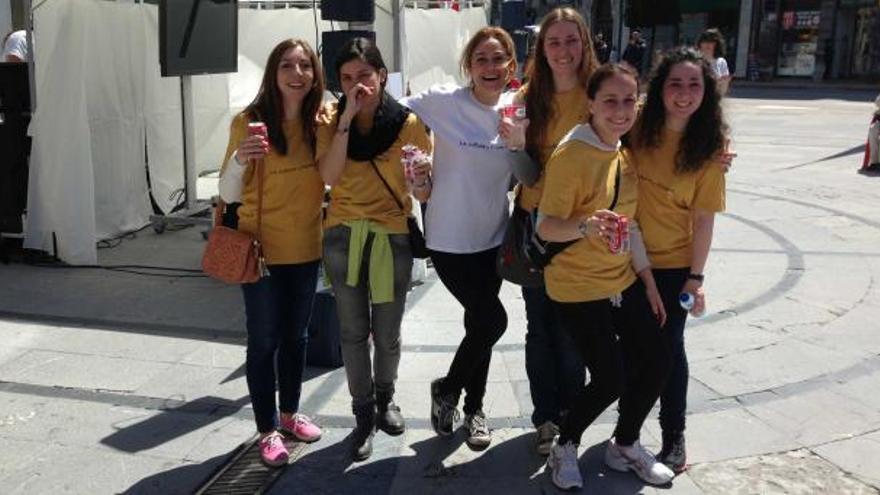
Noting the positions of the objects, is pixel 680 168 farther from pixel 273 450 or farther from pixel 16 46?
pixel 16 46

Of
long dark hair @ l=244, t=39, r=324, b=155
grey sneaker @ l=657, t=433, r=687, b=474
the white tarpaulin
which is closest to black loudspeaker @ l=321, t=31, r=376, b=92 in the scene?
long dark hair @ l=244, t=39, r=324, b=155

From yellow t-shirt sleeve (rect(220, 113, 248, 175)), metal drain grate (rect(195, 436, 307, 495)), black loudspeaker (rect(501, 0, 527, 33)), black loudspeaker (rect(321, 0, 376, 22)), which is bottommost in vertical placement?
metal drain grate (rect(195, 436, 307, 495))

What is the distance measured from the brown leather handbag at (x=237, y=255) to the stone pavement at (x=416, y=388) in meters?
0.91

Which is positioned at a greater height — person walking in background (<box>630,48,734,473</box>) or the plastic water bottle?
person walking in background (<box>630,48,734,473</box>)

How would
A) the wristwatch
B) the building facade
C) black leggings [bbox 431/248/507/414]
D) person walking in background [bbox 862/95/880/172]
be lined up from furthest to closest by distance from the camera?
the building facade
person walking in background [bbox 862/95/880/172]
black leggings [bbox 431/248/507/414]
the wristwatch

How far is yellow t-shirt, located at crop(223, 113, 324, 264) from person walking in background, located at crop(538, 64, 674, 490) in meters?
0.95

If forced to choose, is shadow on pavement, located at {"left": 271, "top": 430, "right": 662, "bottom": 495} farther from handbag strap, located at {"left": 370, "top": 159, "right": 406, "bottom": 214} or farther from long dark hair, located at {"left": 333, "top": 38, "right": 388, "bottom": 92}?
long dark hair, located at {"left": 333, "top": 38, "right": 388, "bottom": 92}

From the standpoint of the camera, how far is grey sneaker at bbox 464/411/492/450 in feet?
12.0

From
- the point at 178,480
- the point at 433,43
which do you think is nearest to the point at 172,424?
the point at 178,480

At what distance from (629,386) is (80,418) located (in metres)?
2.59

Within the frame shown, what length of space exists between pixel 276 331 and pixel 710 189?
1772mm

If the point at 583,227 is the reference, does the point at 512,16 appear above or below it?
above

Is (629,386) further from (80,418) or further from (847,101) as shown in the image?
(847,101)

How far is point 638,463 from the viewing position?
11.2 feet
